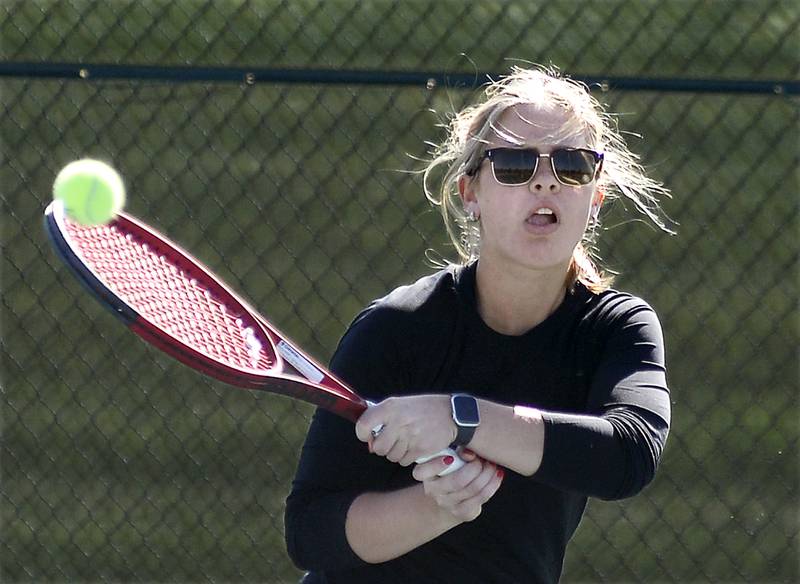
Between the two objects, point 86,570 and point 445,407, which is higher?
point 445,407

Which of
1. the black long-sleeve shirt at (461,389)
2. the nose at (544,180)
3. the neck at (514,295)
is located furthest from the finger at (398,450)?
the nose at (544,180)

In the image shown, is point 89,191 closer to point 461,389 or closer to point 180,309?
point 180,309

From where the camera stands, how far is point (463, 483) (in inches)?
65.4

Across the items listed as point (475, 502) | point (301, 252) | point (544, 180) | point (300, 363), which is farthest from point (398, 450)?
point (301, 252)

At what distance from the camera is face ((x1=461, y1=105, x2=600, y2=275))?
187cm

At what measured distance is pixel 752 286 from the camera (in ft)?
14.1

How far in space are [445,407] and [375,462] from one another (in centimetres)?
28

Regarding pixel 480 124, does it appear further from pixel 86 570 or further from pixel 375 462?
pixel 86 570

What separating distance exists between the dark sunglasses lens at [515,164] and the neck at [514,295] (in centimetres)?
13

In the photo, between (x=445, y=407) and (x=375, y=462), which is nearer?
(x=445, y=407)

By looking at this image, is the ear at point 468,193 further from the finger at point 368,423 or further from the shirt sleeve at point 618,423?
the finger at point 368,423

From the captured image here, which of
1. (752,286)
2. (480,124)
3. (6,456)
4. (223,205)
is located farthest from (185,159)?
(480,124)

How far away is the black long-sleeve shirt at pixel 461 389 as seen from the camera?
1.86 metres

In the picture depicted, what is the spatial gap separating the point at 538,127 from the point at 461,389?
405 millimetres
